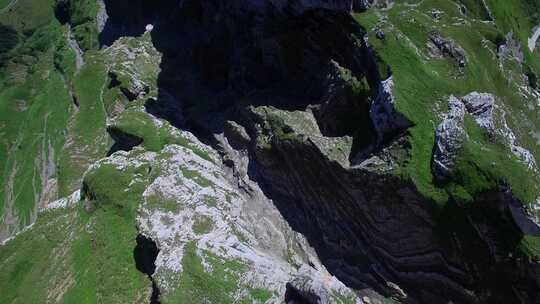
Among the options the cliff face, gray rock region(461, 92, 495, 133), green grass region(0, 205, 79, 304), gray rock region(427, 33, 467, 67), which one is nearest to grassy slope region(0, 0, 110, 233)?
green grass region(0, 205, 79, 304)

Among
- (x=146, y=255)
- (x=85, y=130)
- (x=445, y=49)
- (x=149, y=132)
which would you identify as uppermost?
(x=445, y=49)

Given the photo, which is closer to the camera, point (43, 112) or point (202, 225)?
point (202, 225)

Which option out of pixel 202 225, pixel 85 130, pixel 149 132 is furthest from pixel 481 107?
pixel 85 130

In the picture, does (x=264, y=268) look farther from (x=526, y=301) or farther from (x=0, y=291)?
(x=0, y=291)

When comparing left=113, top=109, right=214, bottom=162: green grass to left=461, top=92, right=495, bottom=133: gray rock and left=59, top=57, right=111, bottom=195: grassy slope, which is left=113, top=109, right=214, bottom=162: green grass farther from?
left=461, top=92, right=495, bottom=133: gray rock

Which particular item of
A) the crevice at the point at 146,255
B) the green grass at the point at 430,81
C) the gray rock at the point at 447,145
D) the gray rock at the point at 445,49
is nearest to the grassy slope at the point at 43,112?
the crevice at the point at 146,255

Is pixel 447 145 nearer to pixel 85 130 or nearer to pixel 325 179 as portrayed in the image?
pixel 325 179
